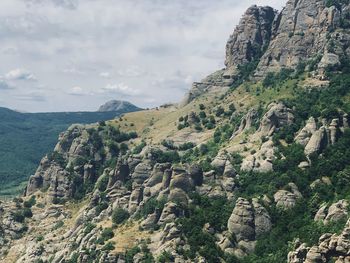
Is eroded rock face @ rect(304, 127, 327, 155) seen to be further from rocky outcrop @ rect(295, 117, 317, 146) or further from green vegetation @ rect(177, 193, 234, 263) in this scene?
green vegetation @ rect(177, 193, 234, 263)

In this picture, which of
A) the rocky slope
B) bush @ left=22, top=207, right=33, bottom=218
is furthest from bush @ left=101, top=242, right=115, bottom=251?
bush @ left=22, top=207, right=33, bottom=218

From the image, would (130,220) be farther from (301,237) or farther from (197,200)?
(301,237)

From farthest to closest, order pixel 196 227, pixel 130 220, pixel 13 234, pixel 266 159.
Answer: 1. pixel 13 234
2. pixel 266 159
3. pixel 130 220
4. pixel 196 227

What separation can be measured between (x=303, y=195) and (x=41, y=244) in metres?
76.4

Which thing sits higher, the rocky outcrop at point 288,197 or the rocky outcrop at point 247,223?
the rocky outcrop at point 288,197

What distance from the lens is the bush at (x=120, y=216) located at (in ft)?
482

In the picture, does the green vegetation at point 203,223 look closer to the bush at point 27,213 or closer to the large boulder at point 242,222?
the large boulder at point 242,222

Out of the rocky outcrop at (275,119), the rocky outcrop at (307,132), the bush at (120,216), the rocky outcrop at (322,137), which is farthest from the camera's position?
the rocky outcrop at (275,119)

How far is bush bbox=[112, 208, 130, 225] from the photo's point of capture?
147 metres

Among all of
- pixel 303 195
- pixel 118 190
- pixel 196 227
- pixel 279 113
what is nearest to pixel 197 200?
pixel 196 227

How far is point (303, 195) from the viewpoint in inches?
5325

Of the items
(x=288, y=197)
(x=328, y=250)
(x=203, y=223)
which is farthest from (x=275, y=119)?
(x=328, y=250)

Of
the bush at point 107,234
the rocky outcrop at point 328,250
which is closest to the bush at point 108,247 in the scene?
the bush at point 107,234

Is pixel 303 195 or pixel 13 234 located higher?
pixel 303 195
